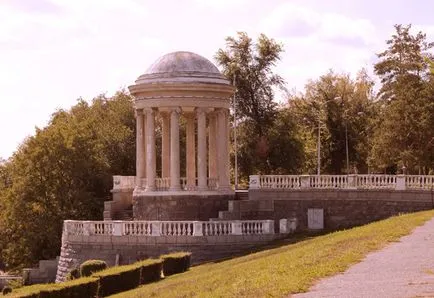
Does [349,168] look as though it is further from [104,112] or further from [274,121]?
[104,112]

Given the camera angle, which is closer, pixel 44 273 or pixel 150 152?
pixel 44 273

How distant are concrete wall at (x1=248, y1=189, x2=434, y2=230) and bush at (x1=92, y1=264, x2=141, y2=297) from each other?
1219cm

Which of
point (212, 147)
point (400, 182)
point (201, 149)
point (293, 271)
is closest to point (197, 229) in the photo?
point (201, 149)

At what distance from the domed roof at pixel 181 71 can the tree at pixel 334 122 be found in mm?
23567

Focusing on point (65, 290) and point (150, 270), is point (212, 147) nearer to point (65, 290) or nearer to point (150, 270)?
point (150, 270)

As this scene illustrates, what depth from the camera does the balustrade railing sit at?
38.4m

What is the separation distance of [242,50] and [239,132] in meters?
5.85

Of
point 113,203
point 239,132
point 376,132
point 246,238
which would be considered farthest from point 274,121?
point 246,238

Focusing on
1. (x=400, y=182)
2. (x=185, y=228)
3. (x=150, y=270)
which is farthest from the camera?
(x=400, y=182)

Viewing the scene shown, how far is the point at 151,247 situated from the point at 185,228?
1738mm

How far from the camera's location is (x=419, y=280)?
17.5 meters

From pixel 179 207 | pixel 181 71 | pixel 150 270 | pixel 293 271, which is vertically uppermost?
pixel 181 71

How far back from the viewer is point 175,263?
112 feet

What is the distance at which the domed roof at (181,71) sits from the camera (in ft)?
141
